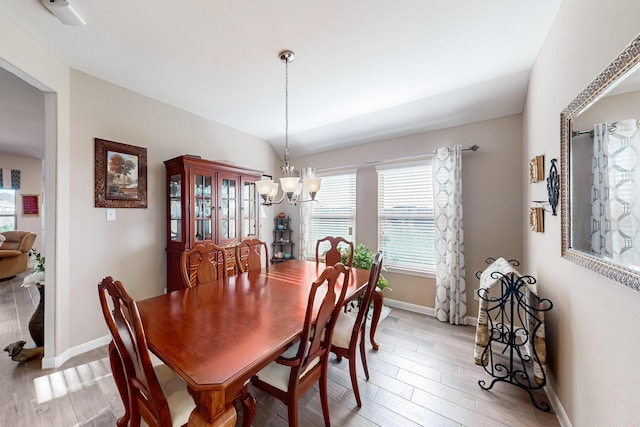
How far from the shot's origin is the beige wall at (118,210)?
224 centimetres

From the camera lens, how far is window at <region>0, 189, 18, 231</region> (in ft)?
17.6

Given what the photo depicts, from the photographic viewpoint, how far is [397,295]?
3.38m

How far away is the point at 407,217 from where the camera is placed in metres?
3.35

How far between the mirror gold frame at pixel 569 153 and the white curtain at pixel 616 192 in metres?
0.05

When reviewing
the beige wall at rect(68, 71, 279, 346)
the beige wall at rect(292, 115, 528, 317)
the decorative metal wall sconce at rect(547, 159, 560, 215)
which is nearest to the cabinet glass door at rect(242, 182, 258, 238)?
the beige wall at rect(68, 71, 279, 346)

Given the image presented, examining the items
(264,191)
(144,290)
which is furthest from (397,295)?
(144,290)

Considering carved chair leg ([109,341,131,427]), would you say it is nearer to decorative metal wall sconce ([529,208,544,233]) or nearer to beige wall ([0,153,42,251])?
decorative metal wall sconce ([529,208,544,233])

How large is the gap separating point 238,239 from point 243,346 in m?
2.48

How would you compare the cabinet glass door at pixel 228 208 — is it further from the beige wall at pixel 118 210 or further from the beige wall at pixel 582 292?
the beige wall at pixel 582 292

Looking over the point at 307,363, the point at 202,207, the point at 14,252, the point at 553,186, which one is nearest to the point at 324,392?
the point at 307,363

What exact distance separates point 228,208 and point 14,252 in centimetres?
479

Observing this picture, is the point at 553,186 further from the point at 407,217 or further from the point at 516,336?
the point at 407,217

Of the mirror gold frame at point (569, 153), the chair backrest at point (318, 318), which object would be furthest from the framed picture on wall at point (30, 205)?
the mirror gold frame at point (569, 153)

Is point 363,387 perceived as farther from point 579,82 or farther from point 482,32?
point 482,32
